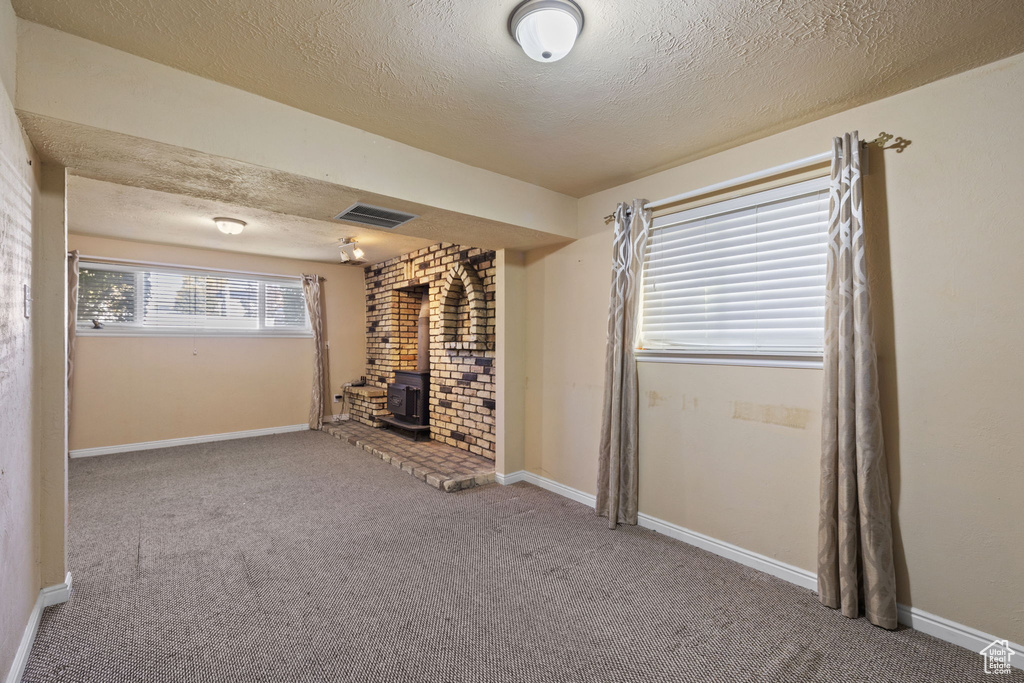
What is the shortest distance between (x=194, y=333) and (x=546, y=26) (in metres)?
5.45

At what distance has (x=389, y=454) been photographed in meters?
4.51

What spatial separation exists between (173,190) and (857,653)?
3869 millimetres

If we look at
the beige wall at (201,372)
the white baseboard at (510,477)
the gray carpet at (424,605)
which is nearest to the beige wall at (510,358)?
the white baseboard at (510,477)

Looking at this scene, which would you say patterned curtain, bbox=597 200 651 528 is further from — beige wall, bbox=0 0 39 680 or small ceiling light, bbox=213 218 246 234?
small ceiling light, bbox=213 218 246 234

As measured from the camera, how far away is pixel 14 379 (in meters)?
1.62

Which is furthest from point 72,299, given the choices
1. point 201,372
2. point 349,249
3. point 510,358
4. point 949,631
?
point 949,631

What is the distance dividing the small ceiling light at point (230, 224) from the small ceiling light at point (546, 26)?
11.6 feet

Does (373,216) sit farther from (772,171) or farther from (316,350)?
(316,350)

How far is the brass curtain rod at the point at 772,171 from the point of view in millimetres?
2029

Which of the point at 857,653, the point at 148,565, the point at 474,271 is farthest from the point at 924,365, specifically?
the point at 148,565

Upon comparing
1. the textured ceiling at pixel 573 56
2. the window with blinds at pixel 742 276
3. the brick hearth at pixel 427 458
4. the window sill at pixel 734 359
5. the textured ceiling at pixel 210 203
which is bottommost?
the brick hearth at pixel 427 458

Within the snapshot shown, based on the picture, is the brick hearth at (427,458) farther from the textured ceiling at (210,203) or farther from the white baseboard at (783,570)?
the textured ceiling at (210,203)

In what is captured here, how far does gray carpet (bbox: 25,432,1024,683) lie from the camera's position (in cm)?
169

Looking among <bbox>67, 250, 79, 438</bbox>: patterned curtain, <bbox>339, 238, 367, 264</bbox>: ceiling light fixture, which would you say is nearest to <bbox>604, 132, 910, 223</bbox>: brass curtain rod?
<bbox>339, 238, 367, 264</bbox>: ceiling light fixture
